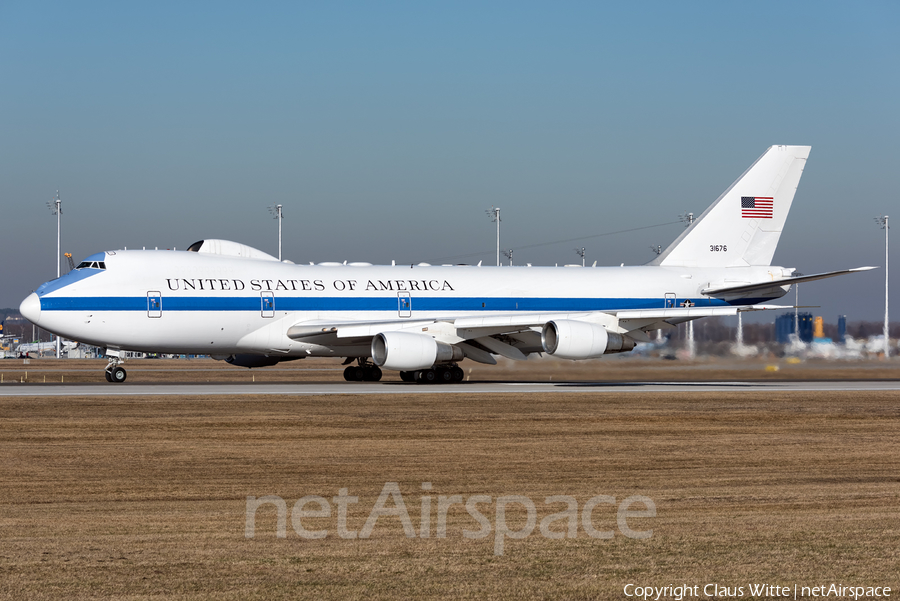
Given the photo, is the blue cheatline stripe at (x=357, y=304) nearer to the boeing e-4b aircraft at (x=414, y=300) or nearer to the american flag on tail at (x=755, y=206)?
the boeing e-4b aircraft at (x=414, y=300)

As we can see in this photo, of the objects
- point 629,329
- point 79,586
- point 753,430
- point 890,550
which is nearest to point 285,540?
point 79,586

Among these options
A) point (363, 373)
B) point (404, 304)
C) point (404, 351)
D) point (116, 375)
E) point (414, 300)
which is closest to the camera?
point (404, 351)

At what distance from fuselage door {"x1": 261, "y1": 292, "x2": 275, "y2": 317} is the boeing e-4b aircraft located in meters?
0.04

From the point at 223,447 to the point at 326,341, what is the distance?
62.7 feet

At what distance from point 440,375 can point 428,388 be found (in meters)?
4.30

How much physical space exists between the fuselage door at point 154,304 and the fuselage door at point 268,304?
3.74 m

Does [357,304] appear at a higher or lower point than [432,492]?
higher

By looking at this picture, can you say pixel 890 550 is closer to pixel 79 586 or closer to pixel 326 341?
pixel 79 586

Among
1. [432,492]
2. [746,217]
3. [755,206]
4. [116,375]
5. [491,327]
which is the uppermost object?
[755,206]

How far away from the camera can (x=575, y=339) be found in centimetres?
3675

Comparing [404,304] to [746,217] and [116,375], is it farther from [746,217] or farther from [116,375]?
[746,217]

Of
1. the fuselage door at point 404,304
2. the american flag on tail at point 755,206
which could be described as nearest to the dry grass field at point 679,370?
the fuselage door at point 404,304

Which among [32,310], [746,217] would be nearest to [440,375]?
[32,310]

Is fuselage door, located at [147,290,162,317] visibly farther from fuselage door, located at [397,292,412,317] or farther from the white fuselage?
fuselage door, located at [397,292,412,317]
